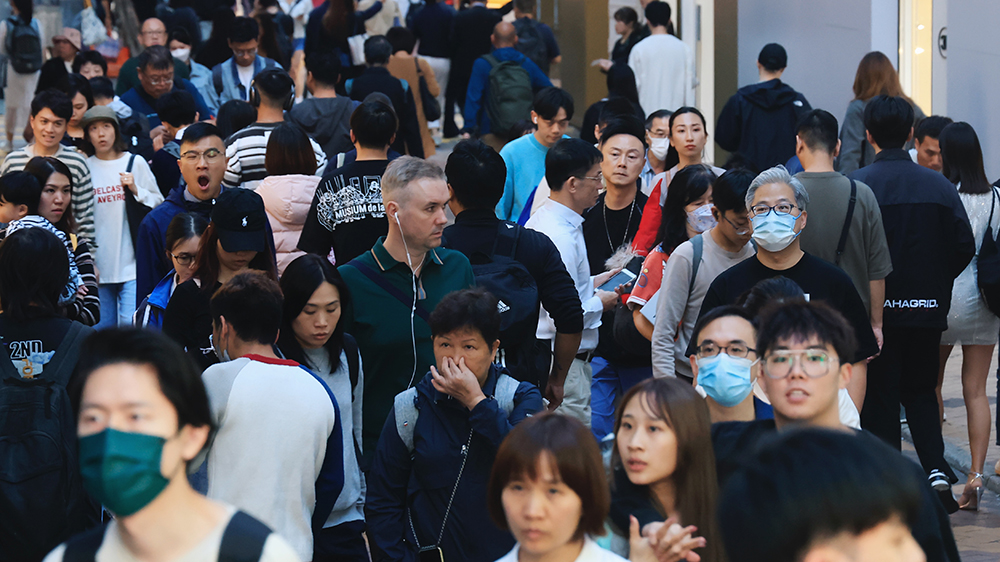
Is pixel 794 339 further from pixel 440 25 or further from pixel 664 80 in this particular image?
pixel 440 25

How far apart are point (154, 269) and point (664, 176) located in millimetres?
3026

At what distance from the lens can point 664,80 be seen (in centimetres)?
1170

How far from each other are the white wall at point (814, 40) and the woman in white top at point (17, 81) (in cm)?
788

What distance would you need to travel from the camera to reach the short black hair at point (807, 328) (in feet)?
10.7

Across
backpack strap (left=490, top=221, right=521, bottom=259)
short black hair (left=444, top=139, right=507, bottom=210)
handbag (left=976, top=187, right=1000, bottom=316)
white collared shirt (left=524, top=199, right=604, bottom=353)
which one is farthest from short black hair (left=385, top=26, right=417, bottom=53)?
backpack strap (left=490, top=221, right=521, bottom=259)

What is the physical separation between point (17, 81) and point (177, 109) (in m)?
4.42

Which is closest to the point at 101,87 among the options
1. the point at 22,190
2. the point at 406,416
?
the point at 22,190

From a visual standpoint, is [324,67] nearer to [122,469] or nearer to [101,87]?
[101,87]

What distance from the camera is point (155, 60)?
9.94m

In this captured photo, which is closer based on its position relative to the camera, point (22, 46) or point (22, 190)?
point (22, 190)

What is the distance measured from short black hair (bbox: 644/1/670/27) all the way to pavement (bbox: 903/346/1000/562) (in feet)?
14.3

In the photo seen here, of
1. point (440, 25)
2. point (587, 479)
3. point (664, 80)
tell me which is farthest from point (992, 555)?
point (440, 25)

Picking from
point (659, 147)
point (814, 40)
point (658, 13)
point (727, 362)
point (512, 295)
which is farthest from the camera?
point (814, 40)

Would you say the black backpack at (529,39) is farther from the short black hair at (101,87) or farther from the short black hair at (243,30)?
the short black hair at (101,87)
